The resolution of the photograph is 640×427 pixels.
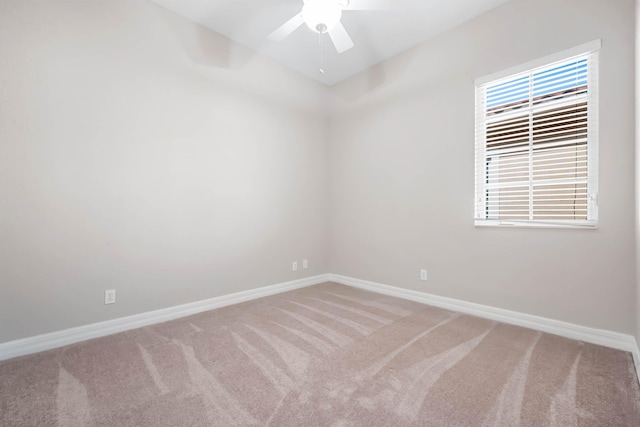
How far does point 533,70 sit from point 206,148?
10.4 ft

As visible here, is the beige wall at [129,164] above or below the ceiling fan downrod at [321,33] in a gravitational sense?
below

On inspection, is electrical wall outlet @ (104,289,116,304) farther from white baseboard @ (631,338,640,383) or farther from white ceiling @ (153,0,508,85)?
white baseboard @ (631,338,640,383)

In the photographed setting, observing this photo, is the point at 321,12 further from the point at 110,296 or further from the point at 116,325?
the point at 116,325

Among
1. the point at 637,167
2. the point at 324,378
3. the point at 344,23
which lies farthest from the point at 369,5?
the point at 324,378

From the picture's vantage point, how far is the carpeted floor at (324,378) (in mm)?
1418

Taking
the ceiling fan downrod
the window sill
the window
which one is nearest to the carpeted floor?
the window sill

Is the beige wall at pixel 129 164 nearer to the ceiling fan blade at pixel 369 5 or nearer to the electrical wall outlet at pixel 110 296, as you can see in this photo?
the electrical wall outlet at pixel 110 296

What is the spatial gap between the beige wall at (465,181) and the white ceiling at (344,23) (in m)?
0.17

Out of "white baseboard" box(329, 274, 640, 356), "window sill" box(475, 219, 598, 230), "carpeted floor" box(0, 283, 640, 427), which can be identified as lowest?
"carpeted floor" box(0, 283, 640, 427)

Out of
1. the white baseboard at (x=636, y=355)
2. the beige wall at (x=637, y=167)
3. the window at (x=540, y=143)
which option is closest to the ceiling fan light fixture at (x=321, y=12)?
the window at (x=540, y=143)

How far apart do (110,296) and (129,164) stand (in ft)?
3.77

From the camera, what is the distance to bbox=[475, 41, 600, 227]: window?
2.26 metres

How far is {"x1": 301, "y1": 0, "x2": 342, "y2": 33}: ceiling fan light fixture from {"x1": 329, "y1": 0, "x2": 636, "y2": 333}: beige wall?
1529 millimetres

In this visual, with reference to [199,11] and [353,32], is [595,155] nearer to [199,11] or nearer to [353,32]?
[353,32]
